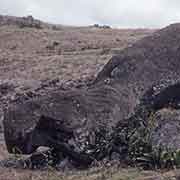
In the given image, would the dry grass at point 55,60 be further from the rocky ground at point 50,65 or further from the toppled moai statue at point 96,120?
the toppled moai statue at point 96,120

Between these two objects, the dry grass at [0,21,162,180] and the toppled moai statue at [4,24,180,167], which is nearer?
the dry grass at [0,21,162,180]

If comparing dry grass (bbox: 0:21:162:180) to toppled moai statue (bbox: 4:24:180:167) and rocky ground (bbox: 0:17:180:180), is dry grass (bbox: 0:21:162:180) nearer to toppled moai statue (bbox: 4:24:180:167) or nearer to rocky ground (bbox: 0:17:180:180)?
rocky ground (bbox: 0:17:180:180)

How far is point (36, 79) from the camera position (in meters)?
24.6

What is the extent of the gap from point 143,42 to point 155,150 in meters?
2.85

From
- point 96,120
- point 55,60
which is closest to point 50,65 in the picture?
point 55,60

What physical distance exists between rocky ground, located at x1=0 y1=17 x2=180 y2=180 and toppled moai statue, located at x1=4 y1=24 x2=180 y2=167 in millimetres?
601

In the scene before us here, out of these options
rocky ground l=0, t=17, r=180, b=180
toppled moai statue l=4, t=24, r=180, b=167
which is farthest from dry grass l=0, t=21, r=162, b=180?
toppled moai statue l=4, t=24, r=180, b=167

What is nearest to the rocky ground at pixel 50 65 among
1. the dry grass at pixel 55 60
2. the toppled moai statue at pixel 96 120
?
the dry grass at pixel 55 60

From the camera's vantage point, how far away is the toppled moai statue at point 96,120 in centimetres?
985

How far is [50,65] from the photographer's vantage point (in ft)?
89.9

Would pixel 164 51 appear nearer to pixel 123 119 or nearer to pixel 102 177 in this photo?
pixel 123 119

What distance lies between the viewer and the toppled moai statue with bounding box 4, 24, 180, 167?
32.3ft

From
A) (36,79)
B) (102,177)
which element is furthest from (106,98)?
(36,79)

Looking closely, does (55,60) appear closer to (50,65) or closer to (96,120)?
(50,65)
